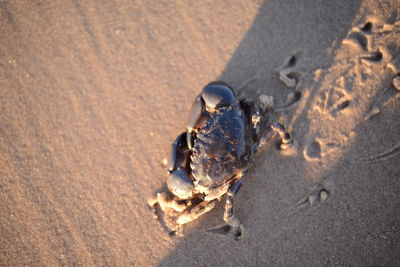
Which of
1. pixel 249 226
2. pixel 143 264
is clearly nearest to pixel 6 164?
pixel 143 264

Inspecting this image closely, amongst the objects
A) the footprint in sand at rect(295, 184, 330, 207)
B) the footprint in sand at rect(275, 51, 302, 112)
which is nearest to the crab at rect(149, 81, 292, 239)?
the footprint in sand at rect(275, 51, 302, 112)

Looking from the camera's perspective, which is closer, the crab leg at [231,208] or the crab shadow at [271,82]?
the crab leg at [231,208]

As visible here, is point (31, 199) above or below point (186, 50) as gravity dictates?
below

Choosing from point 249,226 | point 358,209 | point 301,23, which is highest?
point 301,23

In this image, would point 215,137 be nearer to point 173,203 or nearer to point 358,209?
point 173,203

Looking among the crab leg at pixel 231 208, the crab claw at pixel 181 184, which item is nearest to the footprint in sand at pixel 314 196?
the crab leg at pixel 231 208

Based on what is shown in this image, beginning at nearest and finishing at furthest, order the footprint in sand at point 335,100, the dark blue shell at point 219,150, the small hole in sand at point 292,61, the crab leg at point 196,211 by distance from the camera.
A: the dark blue shell at point 219,150 → the crab leg at point 196,211 → the footprint in sand at point 335,100 → the small hole in sand at point 292,61

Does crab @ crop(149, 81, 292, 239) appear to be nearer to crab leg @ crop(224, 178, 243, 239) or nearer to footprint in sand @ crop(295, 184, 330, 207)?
crab leg @ crop(224, 178, 243, 239)

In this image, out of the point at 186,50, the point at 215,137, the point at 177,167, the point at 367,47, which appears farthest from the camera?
the point at 186,50

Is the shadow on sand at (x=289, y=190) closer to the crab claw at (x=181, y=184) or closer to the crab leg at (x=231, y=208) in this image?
the crab leg at (x=231, y=208)
